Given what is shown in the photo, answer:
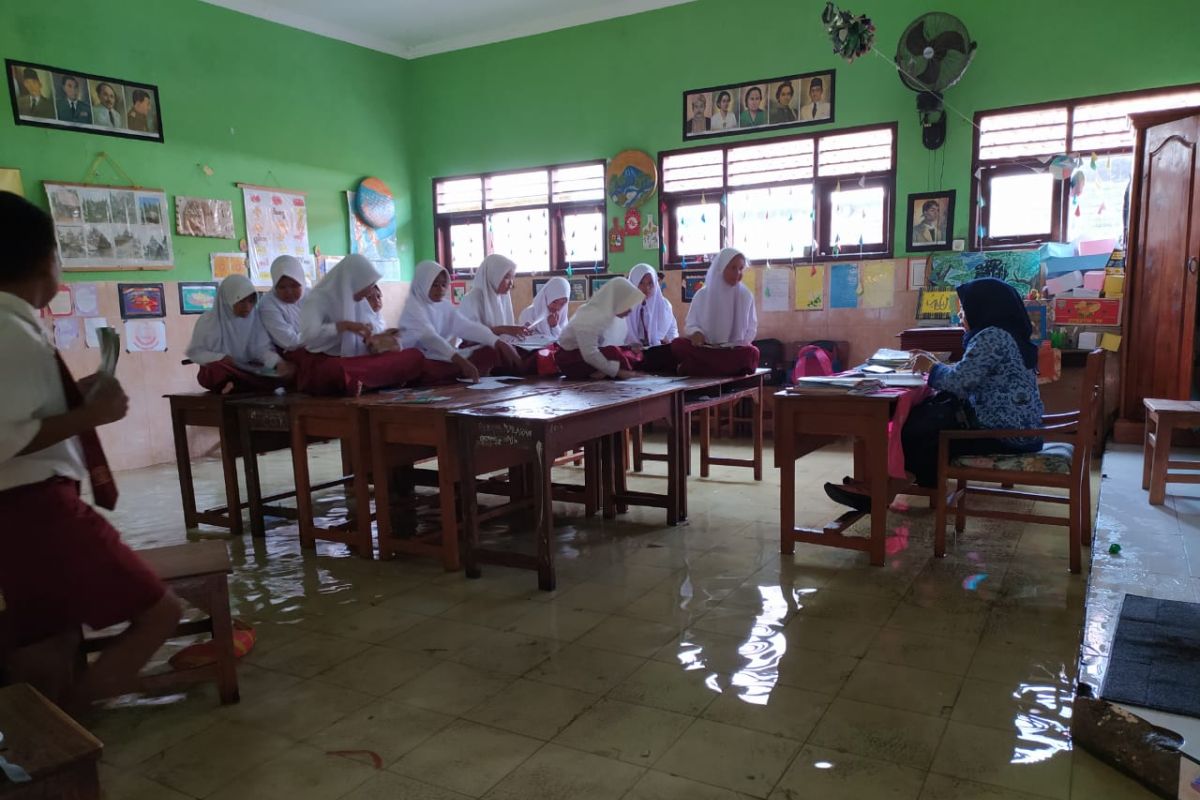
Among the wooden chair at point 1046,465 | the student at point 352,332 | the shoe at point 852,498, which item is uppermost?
the student at point 352,332

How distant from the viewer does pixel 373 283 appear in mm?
4414

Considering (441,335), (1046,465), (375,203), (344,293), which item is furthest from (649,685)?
(375,203)

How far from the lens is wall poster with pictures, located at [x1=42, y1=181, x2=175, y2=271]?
571 cm

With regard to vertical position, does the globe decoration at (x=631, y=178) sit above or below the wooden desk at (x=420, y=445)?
above

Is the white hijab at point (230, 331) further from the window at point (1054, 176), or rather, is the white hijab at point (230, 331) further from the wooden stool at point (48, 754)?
the window at point (1054, 176)

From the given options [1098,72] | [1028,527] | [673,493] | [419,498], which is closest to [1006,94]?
[1098,72]

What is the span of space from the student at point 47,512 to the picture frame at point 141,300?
500 centimetres

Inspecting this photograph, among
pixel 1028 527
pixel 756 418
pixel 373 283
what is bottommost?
pixel 1028 527

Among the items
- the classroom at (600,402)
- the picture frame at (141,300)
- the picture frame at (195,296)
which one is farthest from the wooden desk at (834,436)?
the picture frame at (141,300)

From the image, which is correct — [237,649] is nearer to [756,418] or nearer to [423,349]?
[423,349]

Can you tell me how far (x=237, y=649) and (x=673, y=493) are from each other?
2.20 meters

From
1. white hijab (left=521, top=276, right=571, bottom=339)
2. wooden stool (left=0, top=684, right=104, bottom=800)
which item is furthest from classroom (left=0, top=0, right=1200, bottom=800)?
white hijab (left=521, top=276, right=571, bottom=339)

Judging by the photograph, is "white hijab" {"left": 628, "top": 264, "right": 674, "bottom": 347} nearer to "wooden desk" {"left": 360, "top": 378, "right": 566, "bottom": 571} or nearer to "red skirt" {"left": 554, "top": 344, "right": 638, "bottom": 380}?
"red skirt" {"left": 554, "top": 344, "right": 638, "bottom": 380}

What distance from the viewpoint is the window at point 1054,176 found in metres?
5.66
